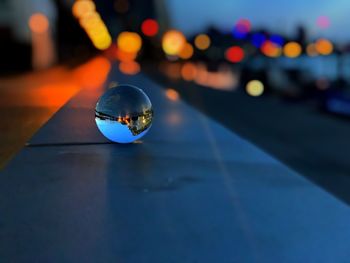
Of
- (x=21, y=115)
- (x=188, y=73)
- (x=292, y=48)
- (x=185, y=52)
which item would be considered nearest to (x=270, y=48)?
(x=188, y=73)

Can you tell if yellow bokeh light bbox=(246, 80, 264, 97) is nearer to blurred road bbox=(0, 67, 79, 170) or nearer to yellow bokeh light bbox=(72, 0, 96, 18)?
yellow bokeh light bbox=(72, 0, 96, 18)

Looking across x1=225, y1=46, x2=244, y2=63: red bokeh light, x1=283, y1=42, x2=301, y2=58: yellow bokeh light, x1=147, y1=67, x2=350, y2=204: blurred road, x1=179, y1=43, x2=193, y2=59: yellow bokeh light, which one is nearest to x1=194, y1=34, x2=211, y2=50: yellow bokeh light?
x1=179, y1=43, x2=193, y2=59: yellow bokeh light

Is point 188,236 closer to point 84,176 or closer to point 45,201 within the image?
→ point 45,201

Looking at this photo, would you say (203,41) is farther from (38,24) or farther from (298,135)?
(298,135)

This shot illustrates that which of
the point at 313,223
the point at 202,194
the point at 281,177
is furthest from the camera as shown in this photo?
the point at 281,177

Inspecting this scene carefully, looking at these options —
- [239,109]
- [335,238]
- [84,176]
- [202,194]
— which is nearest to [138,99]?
[84,176]

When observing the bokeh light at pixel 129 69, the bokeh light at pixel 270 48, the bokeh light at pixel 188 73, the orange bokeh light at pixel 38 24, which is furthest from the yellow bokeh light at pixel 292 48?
the bokeh light at pixel 129 69

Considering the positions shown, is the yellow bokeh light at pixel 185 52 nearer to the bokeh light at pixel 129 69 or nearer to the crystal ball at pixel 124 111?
the bokeh light at pixel 129 69
